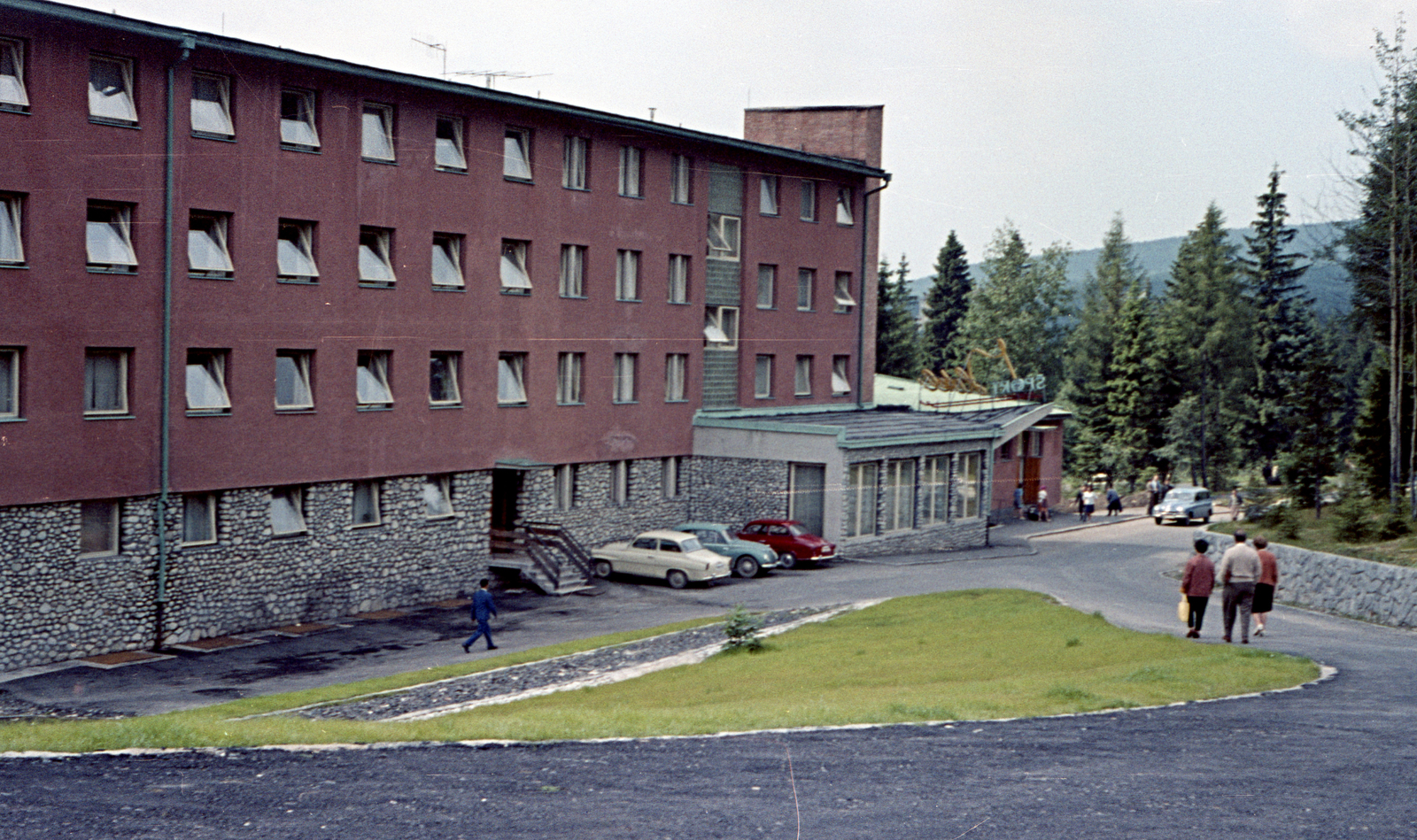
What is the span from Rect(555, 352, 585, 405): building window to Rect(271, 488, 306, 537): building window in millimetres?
9722

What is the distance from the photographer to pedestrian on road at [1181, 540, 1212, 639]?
868 inches

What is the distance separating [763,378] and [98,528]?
1034 inches

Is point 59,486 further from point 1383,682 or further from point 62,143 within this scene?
point 1383,682

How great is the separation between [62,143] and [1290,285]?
256ft

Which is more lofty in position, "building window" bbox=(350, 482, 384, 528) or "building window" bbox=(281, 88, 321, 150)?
"building window" bbox=(281, 88, 321, 150)

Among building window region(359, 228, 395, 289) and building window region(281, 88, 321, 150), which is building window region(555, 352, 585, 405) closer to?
building window region(359, 228, 395, 289)

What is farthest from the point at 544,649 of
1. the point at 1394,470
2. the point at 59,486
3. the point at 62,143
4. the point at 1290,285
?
the point at 1290,285

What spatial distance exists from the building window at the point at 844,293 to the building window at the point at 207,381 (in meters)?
27.2

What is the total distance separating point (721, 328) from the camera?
158 ft

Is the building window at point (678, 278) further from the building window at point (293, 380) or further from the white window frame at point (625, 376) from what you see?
the building window at point (293, 380)

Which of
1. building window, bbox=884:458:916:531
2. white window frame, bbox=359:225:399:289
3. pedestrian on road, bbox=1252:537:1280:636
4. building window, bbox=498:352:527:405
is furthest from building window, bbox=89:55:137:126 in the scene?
building window, bbox=884:458:916:531

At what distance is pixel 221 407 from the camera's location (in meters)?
31.0

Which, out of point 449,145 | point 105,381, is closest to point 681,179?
point 449,145

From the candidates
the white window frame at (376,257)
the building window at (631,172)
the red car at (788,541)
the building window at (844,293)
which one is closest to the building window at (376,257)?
the white window frame at (376,257)
